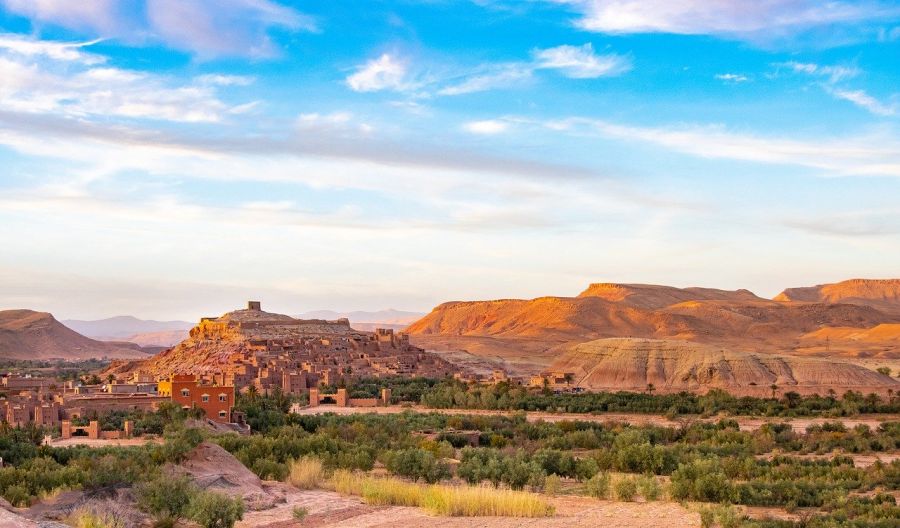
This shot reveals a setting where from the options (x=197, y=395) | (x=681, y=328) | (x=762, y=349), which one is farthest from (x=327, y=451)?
(x=681, y=328)

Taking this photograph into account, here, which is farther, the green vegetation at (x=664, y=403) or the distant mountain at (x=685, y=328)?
the distant mountain at (x=685, y=328)

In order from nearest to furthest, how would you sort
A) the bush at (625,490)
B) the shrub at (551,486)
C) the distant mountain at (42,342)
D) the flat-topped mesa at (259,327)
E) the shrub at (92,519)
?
1. the shrub at (92,519)
2. the bush at (625,490)
3. the shrub at (551,486)
4. the flat-topped mesa at (259,327)
5. the distant mountain at (42,342)

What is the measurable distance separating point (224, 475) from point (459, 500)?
18.8ft

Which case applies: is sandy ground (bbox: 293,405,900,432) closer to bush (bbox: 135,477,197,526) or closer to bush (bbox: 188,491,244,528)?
bush (bbox: 135,477,197,526)

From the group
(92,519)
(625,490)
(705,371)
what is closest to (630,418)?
(705,371)

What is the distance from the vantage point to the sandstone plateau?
266 ft

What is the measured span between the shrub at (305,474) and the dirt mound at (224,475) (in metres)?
0.95

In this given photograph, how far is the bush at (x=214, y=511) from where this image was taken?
18.5 metres

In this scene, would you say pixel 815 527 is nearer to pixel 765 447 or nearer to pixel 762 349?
pixel 765 447

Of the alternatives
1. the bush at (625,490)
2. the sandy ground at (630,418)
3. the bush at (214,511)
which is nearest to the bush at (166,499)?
the bush at (214,511)

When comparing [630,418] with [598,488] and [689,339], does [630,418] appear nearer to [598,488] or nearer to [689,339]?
[598,488]

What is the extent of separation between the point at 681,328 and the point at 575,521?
134468 mm

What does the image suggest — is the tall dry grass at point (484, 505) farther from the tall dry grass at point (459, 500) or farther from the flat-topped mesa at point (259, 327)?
the flat-topped mesa at point (259, 327)

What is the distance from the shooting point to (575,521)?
20312 mm
